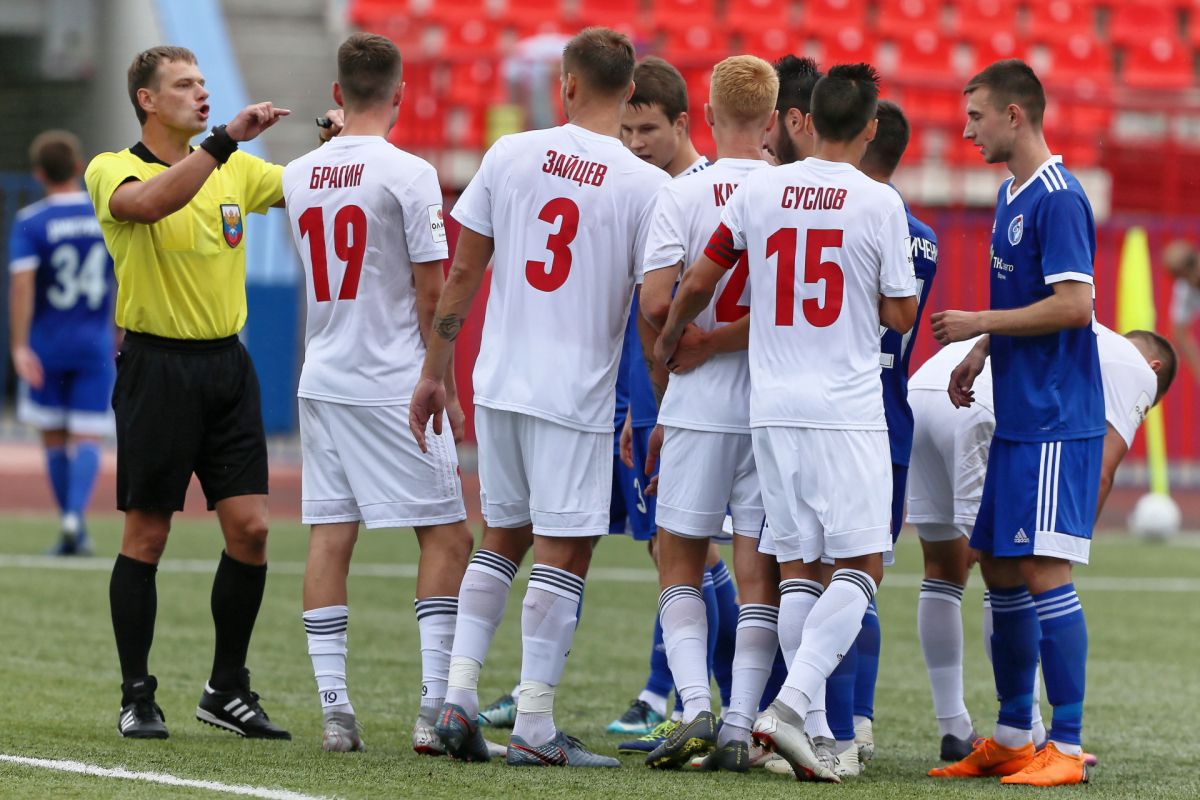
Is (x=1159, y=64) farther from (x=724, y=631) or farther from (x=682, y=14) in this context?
(x=724, y=631)

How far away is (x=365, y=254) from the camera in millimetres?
4316

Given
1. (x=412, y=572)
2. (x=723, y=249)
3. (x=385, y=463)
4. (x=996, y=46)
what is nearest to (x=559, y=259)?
(x=723, y=249)

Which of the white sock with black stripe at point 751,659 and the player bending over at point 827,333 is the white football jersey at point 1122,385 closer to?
the player bending over at point 827,333

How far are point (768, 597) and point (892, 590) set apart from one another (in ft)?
15.6

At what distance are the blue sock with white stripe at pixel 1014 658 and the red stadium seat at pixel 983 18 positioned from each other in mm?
15756

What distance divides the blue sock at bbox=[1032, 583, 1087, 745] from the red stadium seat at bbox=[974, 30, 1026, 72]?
15.9 metres

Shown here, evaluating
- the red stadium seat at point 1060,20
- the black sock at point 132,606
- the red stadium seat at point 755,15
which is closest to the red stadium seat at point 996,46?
the red stadium seat at point 1060,20

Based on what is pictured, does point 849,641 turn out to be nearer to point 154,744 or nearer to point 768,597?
point 768,597

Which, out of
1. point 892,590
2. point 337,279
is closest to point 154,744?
point 337,279

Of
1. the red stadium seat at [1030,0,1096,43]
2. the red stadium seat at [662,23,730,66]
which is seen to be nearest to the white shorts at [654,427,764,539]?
the red stadium seat at [662,23,730,66]

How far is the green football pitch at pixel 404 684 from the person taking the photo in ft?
12.3

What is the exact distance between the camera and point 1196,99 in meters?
15.5

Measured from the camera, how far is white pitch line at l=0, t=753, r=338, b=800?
3.46 metres

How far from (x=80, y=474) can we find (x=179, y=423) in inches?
191
